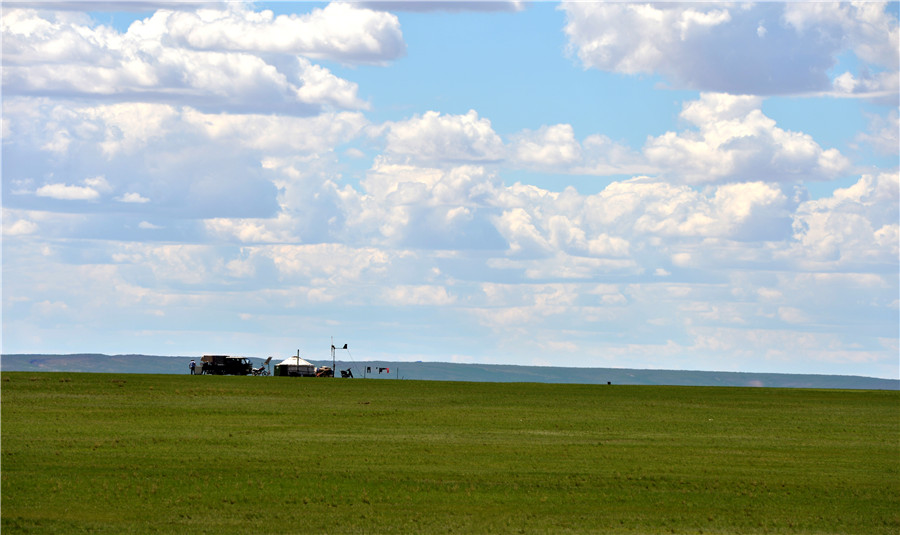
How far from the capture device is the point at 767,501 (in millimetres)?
41812

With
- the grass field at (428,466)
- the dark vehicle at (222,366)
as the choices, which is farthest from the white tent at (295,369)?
the grass field at (428,466)

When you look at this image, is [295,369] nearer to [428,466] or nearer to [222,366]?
[222,366]

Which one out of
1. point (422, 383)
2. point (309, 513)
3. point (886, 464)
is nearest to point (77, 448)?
point (309, 513)

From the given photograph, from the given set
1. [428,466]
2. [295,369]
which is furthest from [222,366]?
[428,466]

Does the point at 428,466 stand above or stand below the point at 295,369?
below

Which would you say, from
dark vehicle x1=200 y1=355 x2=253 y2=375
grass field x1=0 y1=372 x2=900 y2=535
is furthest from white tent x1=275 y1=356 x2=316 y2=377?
grass field x1=0 y1=372 x2=900 y2=535

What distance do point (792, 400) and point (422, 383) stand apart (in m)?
32.3

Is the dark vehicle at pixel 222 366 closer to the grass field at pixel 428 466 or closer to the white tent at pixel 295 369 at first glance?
the white tent at pixel 295 369

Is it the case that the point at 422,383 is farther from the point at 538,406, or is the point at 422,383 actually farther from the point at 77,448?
the point at 77,448

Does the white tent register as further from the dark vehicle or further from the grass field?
the grass field

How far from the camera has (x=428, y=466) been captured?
48.2m

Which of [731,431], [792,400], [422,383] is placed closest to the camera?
[731,431]

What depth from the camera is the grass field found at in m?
37.3

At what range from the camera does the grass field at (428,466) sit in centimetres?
3731
